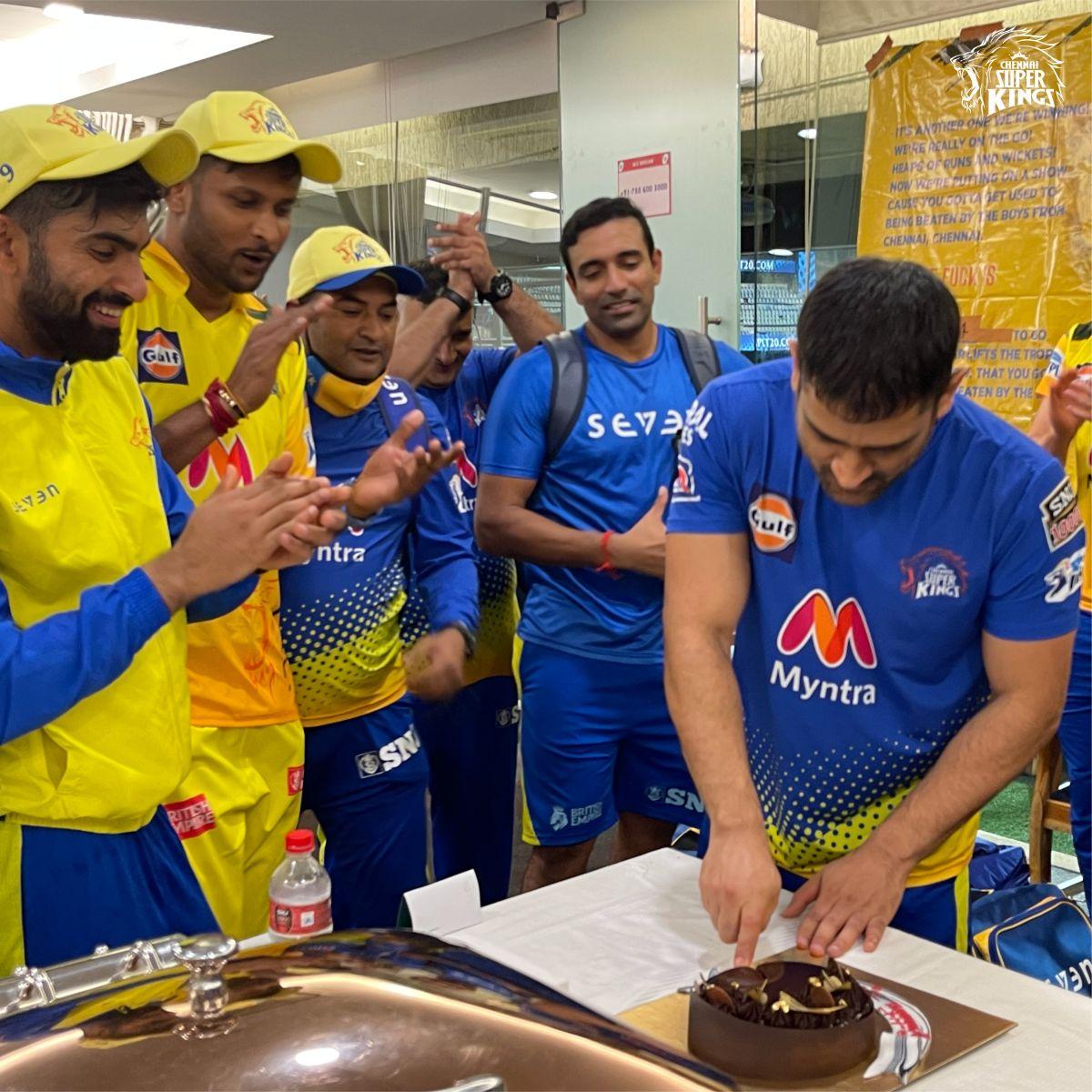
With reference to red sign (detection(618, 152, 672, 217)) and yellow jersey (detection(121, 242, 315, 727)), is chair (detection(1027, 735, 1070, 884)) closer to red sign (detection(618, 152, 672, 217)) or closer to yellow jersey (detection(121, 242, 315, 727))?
yellow jersey (detection(121, 242, 315, 727))

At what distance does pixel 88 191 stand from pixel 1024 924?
163cm

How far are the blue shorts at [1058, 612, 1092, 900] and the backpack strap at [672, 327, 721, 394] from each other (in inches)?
39.8

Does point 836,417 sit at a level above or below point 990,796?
above

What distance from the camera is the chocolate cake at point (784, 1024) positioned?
117cm

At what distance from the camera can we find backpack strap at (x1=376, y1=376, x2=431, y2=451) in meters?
2.64

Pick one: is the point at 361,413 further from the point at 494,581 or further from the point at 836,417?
the point at 836,417

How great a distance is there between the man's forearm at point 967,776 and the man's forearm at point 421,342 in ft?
5.80

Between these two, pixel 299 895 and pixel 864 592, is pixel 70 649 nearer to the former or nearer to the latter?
pixel 299 895

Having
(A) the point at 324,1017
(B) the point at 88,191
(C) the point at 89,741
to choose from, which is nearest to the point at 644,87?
(B) the point at 88,191

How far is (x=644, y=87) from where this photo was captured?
197 inches

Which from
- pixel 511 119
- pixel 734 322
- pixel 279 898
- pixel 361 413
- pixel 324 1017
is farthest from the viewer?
pixel 511 119

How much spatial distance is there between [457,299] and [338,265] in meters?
0.63

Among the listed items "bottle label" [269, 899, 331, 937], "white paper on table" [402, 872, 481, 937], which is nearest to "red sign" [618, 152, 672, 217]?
"white paper on table" [402, 872, 481, 937]

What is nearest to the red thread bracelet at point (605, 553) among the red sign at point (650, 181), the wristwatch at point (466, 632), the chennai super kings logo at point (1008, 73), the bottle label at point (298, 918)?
the wristwatch at point (466, 632)
